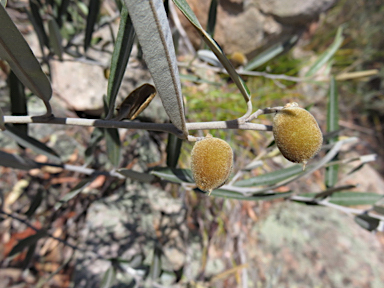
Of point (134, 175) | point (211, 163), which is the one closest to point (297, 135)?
point (211, 163)

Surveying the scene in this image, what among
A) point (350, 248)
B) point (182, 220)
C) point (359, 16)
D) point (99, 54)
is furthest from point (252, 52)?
point (359, 16)

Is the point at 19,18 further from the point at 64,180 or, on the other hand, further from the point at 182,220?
the point at 182,220

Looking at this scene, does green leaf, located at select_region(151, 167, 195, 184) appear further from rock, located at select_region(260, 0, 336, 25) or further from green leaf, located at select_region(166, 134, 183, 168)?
rock, located at select_region(260, 0, 336, 25)

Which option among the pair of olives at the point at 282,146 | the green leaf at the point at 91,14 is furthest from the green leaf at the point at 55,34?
the pair of olives at the point at 282,146

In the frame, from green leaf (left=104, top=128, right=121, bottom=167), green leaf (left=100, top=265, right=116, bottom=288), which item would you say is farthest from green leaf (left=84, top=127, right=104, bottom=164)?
green leaf (left=100, top=265, right=116, bottom=288)

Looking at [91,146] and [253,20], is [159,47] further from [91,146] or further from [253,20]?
[253,20]

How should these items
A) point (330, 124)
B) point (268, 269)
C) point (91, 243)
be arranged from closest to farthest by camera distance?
point (330, 124) → point (91, 243) → point (268, 269)
